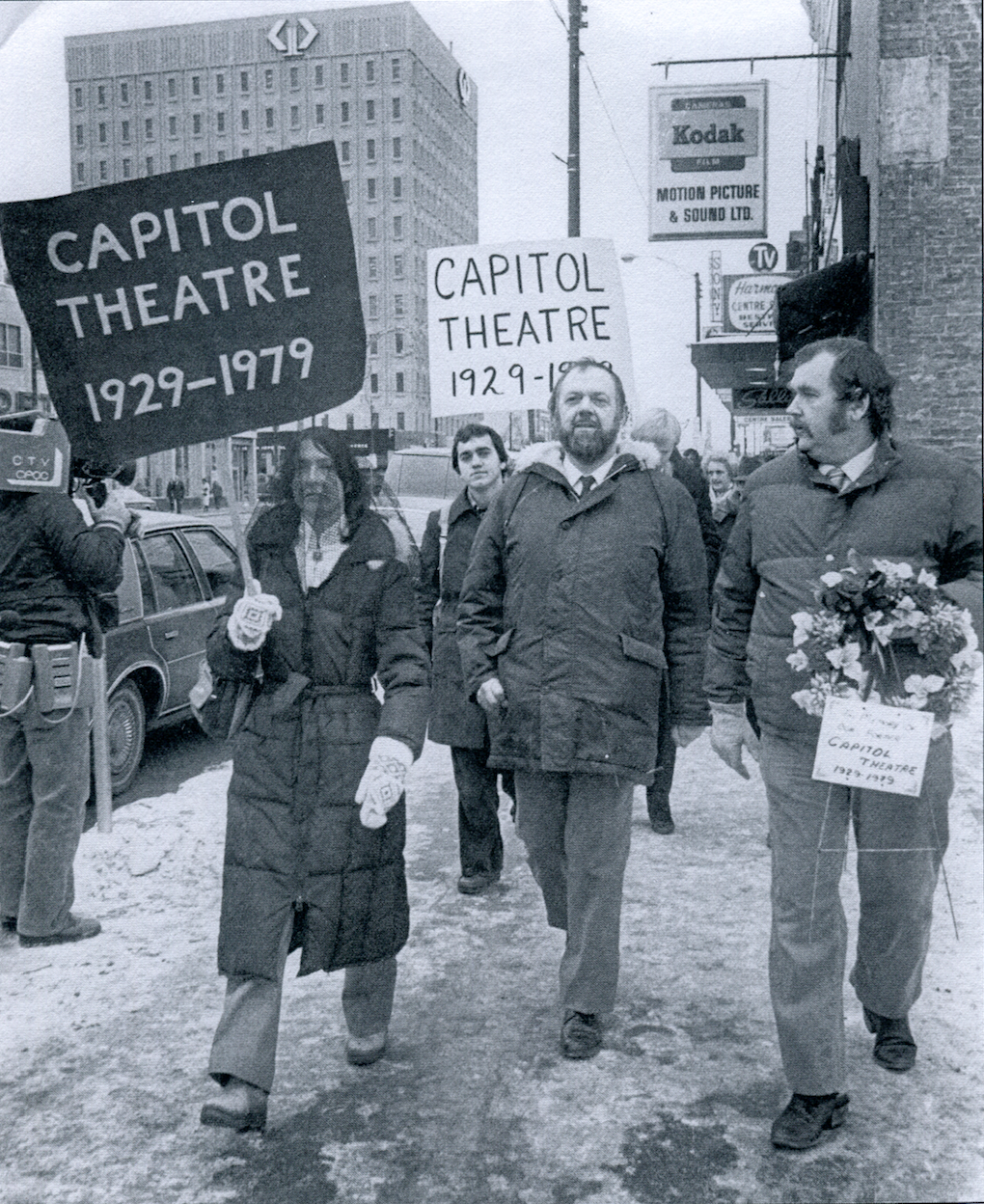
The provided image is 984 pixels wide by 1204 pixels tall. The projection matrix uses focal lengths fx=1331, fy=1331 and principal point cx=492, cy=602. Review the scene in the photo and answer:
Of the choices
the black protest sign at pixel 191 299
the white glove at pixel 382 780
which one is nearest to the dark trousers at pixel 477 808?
the white glove at pixel 382 780

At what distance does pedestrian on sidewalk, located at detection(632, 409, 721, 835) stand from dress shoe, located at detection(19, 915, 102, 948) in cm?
232

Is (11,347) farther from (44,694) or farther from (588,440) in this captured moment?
(588,440)

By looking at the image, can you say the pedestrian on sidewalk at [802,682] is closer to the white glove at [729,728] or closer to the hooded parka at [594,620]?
the white glove at [729,728]

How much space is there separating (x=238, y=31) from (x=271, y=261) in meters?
2.72

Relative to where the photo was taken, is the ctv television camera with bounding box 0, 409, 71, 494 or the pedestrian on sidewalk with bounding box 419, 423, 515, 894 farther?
the pedestrian on sidewalk with bounding box 419, 423, 515, 894

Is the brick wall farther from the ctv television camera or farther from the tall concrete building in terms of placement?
the ctv television camera

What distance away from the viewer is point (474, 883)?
5438 millimetres

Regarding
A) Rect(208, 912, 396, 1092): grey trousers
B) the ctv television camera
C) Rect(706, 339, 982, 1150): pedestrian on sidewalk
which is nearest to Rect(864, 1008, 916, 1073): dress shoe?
Rect(706, 339, 982, 1150): pedestrian on sidewalk

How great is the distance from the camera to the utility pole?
1551 centimetres

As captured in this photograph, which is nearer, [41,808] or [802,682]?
[802,682]

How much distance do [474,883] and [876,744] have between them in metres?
2.58

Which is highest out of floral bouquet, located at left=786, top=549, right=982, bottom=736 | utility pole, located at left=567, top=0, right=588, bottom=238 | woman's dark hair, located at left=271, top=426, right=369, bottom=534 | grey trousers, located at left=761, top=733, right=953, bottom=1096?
utility pole, located at left=567, top=0, right=588, bottom=238

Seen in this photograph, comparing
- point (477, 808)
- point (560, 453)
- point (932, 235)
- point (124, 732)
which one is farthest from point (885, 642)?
point (932, 235)

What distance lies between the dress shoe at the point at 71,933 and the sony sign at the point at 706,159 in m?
9.35
